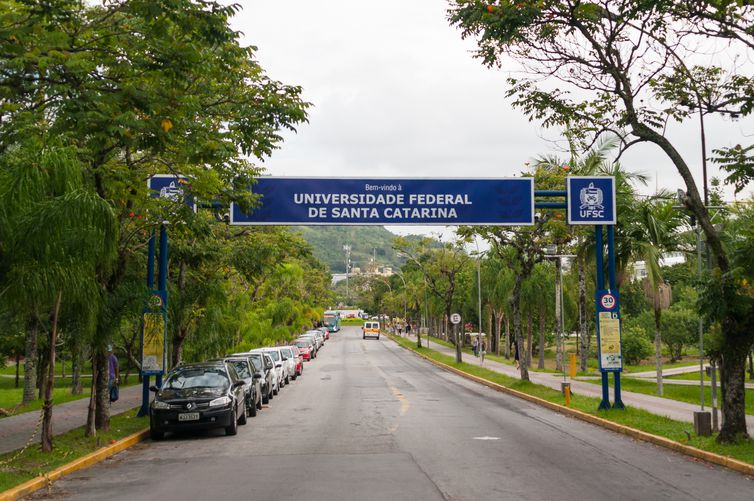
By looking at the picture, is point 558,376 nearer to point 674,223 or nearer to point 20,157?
point 674,223

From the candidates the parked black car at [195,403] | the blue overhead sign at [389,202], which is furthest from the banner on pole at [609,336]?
the parked black car at [195,403]

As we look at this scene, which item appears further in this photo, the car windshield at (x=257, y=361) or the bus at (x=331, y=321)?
the bus at (x=331, y=321)

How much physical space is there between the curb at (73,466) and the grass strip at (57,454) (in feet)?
0.40

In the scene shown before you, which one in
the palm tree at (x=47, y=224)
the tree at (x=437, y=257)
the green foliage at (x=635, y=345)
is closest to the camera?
the palm tree at (x=47, y=224)

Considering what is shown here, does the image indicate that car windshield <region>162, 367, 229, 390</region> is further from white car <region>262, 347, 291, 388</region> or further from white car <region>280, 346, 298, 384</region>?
white car <region>280, 346, 298, 384</region>

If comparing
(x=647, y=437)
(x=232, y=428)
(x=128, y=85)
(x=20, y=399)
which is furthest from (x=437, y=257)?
(x=128, y=85)

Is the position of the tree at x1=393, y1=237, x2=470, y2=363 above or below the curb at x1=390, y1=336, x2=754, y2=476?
above

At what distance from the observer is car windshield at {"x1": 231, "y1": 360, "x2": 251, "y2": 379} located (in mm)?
19783

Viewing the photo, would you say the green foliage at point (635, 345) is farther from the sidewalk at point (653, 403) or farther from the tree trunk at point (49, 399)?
the tree trunk at point (49, 399)

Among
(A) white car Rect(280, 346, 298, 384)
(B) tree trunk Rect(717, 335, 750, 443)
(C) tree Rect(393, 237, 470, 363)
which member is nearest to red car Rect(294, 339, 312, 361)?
(C) tree Rect(393, 237, 470, 363)

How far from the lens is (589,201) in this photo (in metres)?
18.8

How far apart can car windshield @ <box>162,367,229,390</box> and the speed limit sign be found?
388 inches

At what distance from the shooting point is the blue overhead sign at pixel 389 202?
18.1 metres

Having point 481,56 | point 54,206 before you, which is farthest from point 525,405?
point 54,206
